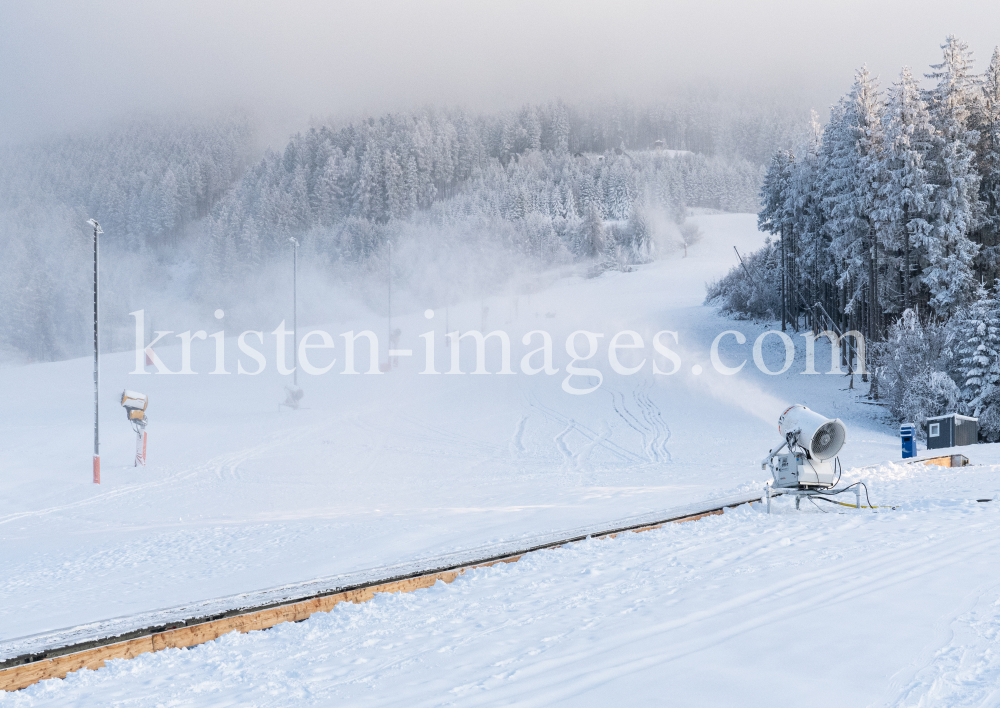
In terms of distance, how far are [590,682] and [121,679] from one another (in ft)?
9.56

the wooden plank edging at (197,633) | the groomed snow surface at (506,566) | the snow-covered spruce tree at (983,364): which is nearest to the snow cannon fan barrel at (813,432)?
the groomed snow surface at (506,566)

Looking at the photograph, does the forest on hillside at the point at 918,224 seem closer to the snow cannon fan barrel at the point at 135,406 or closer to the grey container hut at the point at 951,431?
the grey container hut at the point at 951,431

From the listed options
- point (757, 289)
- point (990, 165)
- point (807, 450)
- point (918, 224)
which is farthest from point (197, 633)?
point (757, 289)

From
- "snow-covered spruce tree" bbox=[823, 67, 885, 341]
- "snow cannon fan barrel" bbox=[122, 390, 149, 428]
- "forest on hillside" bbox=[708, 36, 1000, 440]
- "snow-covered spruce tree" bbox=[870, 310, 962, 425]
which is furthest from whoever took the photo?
"snow-covered spruce tree" bbox=[823, 67, 885, 341]

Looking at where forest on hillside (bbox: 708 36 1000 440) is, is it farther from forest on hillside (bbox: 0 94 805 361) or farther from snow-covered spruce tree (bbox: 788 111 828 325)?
forest on hillside (bbox: 0 94 805 361)

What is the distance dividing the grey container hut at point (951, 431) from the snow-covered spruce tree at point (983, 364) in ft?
25.1

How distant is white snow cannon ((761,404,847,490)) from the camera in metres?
10.1

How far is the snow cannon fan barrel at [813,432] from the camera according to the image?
10.1 metres

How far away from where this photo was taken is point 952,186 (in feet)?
112
